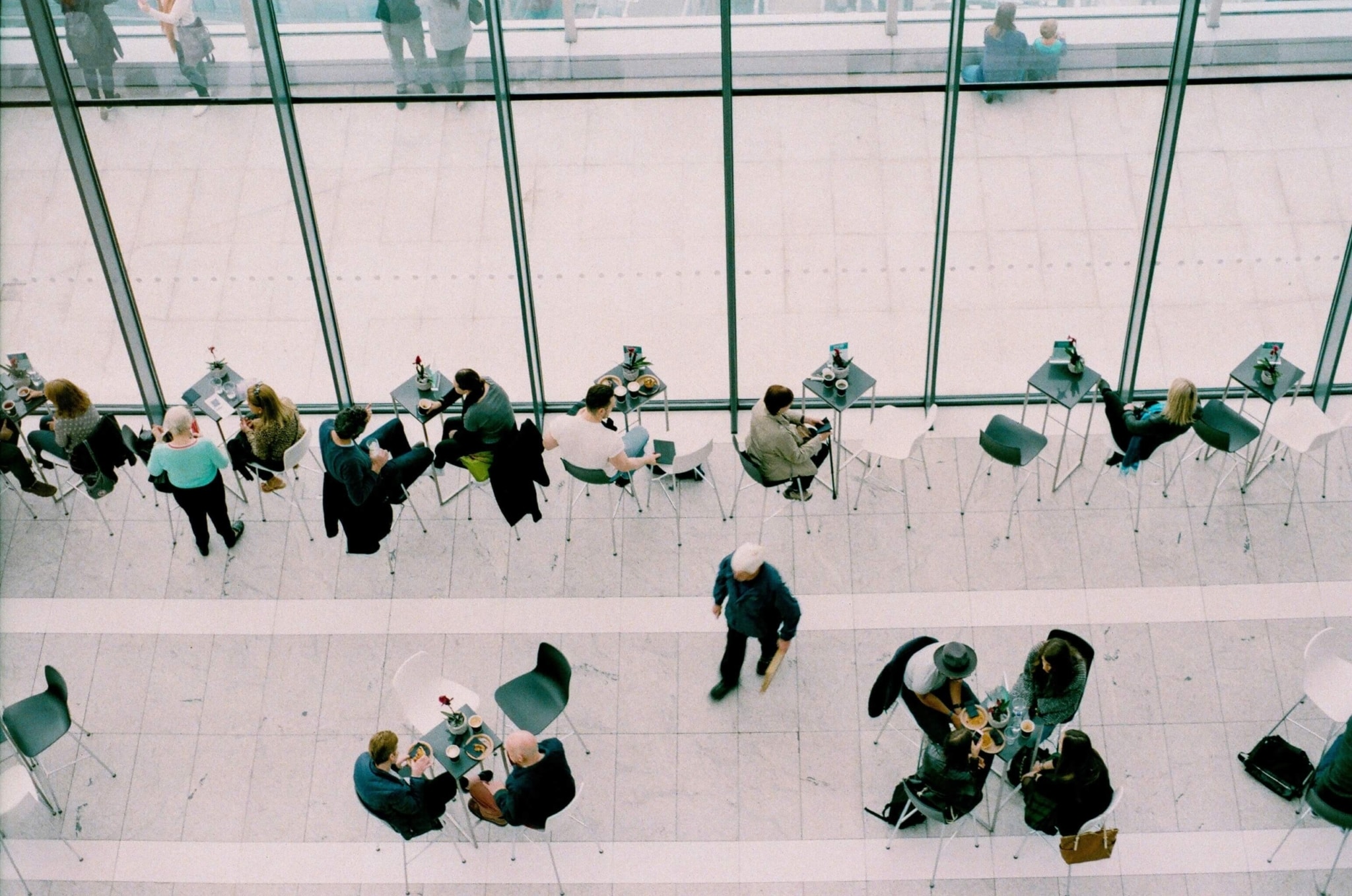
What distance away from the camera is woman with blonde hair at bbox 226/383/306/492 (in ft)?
33.7

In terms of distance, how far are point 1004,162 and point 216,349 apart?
244 inches

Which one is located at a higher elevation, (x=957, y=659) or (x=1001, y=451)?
(x=1001, y=451)

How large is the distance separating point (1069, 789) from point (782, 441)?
2.95 m

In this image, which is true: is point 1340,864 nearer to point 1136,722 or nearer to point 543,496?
point 1136,722

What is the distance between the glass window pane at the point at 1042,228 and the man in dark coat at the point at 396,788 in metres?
5.32

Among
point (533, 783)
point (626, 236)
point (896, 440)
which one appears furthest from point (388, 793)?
point (626, 236)

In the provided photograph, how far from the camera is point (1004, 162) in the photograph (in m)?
10.9

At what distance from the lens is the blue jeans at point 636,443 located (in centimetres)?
1066

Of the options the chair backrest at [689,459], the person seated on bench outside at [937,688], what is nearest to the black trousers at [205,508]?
the chair backrest at [689,459]

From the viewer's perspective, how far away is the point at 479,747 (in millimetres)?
9078

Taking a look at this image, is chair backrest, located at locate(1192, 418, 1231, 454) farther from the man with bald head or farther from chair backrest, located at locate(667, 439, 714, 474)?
the man with bald head

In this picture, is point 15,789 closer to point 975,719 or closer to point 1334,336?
point 975,719

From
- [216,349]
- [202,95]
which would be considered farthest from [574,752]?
[202,95]

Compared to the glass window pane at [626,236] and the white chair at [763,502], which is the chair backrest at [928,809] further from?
the glass window pane at [626,236]
